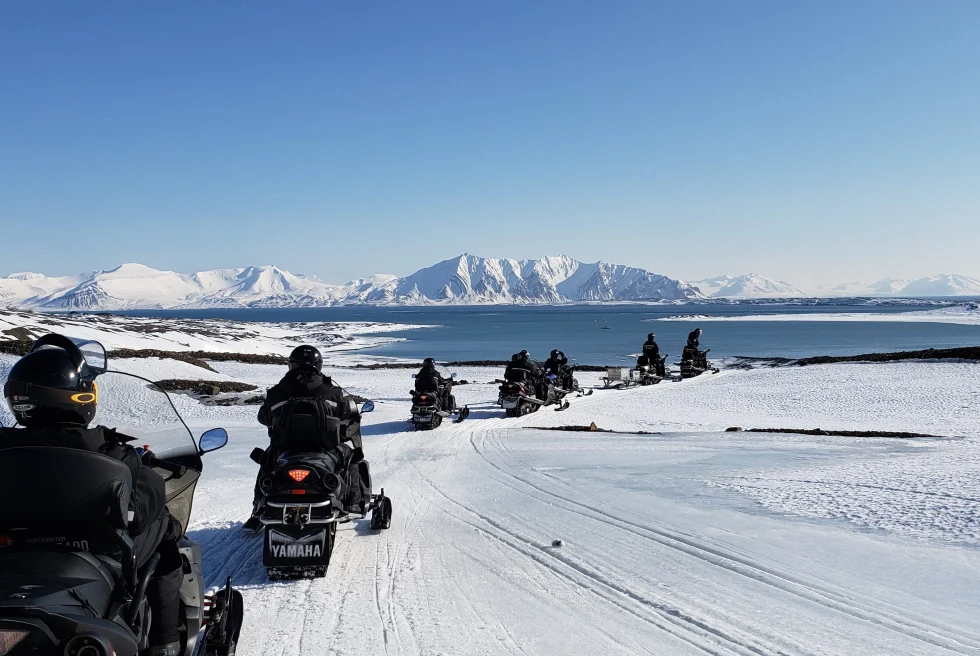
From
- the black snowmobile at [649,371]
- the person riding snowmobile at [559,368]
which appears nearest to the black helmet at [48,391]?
the person riding snowmobile at [559,368]

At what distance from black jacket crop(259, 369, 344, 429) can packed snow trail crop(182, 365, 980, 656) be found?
4.10 ft

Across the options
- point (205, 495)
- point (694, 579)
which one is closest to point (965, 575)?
point (694, 579)

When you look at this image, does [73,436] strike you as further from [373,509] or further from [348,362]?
[348,362]

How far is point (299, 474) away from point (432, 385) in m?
10.2

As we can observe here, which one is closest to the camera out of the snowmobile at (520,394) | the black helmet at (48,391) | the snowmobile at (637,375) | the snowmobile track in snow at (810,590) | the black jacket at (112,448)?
the black jacket at (112,448)

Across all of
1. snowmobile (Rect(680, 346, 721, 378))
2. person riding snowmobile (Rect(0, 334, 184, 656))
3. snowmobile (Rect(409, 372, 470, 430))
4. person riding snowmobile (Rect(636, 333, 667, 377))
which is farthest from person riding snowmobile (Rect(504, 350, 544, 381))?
person riding snowmobile (Rect(0, 334, 184, 656))

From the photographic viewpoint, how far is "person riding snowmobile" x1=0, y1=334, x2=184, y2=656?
2881 mm

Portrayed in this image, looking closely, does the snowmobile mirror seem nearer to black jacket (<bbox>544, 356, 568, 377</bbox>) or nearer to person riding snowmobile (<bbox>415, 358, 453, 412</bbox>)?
person riding snowmobile (<bbox>415, 358, 453, 412</bbox>)

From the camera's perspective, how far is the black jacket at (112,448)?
283 cm

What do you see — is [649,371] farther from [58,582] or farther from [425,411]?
[58,582]

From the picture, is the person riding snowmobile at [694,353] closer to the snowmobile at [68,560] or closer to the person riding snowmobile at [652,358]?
the person riding snowmobile at [652,358]

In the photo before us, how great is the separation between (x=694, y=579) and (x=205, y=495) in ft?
19.6

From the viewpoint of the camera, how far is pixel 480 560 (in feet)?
20.0

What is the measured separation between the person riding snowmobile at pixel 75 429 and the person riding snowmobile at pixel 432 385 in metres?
11.9
